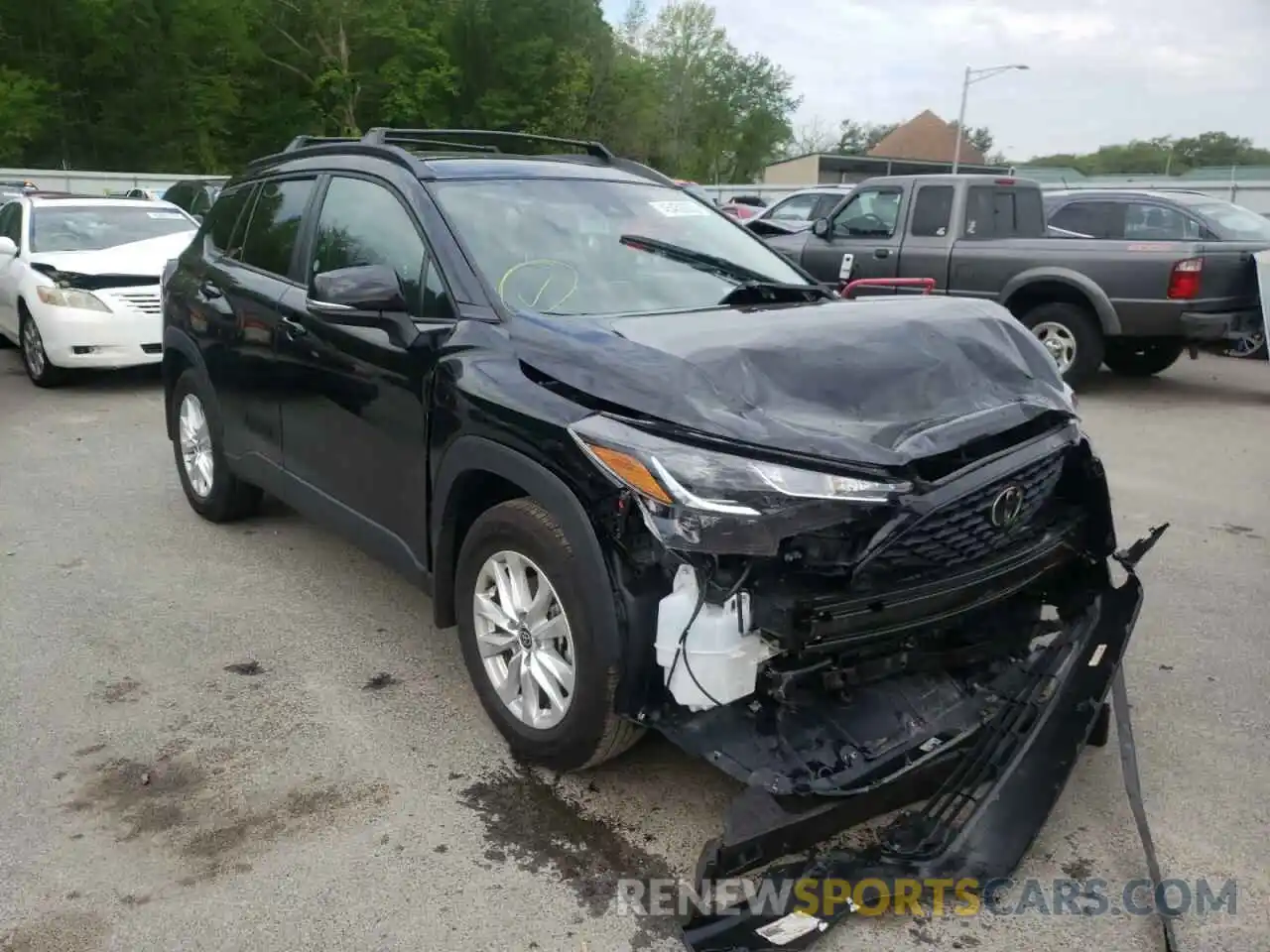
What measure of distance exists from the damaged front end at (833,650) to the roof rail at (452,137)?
92.2 inches

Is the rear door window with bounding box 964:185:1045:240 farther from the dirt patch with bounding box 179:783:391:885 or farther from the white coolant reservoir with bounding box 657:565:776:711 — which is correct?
the dirt patch with bounding box 179:783:391:885

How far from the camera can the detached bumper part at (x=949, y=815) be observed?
8.52 feet

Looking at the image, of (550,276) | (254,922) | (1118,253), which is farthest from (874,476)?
(1118,253)

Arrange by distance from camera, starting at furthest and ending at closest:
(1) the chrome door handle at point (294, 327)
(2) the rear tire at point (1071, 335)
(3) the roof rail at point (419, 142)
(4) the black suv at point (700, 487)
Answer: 1. (2) the rear tire at point (1071, 335)
2. (3) the roof rail at point (419, 142)
3. (1) the chrome door handle at point (294, 327)
4. (4) the black suv at point (700, 487)

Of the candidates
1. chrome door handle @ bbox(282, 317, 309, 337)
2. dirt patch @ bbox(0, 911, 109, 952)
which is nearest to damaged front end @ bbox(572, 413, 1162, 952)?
dirt patch @ bbox(0, 911, 109, 952)

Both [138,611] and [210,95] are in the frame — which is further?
[210,95]

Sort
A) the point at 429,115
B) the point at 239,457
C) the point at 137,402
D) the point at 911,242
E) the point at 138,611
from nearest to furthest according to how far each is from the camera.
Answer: the point at 138,611, the point at 239,457, the point at 137,402, the point at 911,242, the point at 429,115

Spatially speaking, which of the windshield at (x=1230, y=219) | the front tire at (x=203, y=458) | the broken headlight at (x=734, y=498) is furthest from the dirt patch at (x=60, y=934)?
the windshield at (x=1230, y=219)

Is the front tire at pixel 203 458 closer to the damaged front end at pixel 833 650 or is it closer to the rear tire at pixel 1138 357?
the damaged front end at pixel 833 650

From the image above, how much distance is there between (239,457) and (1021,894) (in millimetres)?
3948

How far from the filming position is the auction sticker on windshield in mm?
4395

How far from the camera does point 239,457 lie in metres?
5.20

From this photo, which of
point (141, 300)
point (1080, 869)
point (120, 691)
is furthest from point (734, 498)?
point (141, 300)

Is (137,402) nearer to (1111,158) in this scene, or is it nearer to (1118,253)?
(1118,253)
